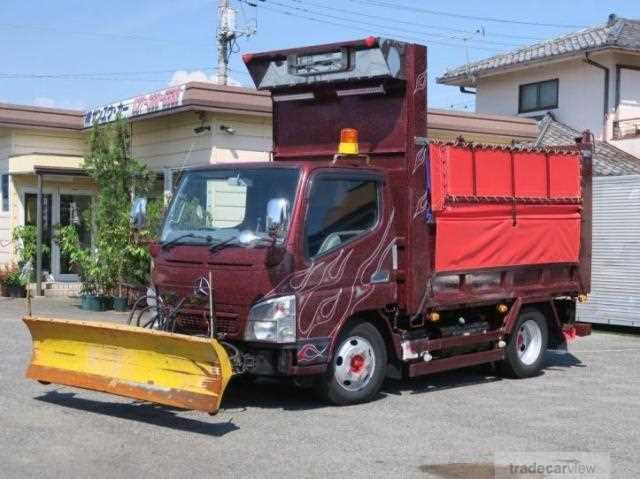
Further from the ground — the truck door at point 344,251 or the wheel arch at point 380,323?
the truck door at point 344,251

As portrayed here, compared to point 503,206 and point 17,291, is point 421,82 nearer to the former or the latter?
point 503,206

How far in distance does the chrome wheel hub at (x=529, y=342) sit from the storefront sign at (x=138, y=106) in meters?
8.19

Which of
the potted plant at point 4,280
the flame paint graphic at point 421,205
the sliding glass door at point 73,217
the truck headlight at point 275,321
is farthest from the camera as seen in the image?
the sliding glass door at point 73,217

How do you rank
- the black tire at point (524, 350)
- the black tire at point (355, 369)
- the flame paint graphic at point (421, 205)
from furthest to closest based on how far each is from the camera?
the black tire at point (524, 350) < the flame paint graphic at point (421, 205) < the black tire at point (355, 369)

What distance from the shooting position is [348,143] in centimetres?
932

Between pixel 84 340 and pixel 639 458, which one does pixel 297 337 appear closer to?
pixel 84 340

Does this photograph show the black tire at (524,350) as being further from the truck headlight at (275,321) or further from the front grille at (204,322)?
the front grille at (204,322)

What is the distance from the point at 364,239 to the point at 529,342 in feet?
10.8

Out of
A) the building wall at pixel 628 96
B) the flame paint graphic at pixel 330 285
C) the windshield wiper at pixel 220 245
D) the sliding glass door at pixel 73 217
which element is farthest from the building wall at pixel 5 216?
the building wall at pixel 628 96

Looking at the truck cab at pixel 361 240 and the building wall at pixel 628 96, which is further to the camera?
the building wall at pixel 628 96

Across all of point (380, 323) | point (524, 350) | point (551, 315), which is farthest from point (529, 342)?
point (380, 323)

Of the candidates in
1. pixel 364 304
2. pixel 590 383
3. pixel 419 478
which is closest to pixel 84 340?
pixel 364 304

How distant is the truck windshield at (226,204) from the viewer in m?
8.49

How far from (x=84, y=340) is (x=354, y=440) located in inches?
108
